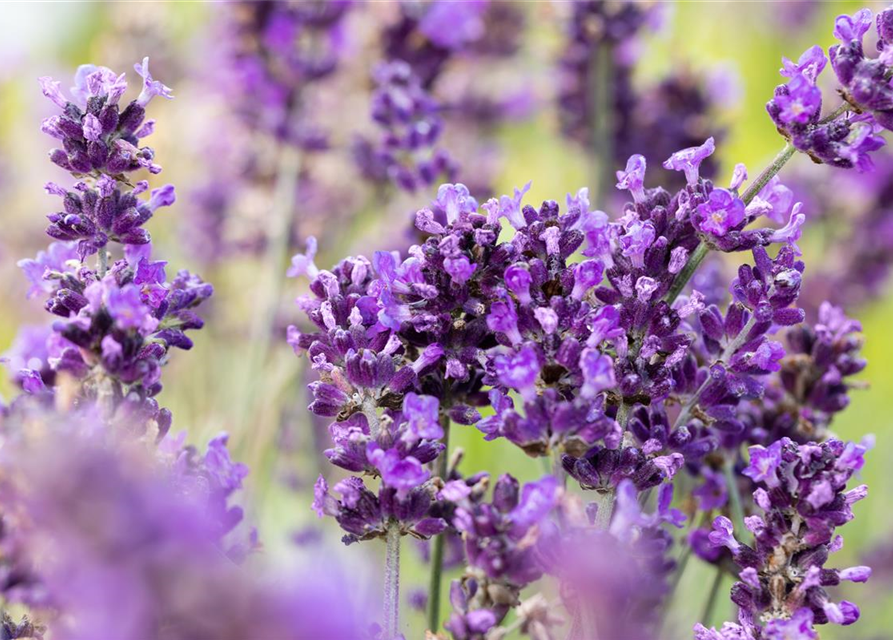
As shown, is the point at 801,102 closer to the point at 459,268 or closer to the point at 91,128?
the point at 459,268

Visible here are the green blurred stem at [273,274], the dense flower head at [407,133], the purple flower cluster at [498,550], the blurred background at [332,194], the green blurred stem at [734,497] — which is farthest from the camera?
the blurred background at [332,194]

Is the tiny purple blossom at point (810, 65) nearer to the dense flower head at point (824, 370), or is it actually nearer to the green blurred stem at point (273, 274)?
the dense flower head at point (824, 370)

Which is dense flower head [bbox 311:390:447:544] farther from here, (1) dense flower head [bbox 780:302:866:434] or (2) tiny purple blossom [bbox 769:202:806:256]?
(1) dense flower head [bbox 780:302:866:434]

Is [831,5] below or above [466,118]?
above

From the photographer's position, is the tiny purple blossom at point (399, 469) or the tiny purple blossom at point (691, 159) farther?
the tiny purple blossom at point (691, 159)

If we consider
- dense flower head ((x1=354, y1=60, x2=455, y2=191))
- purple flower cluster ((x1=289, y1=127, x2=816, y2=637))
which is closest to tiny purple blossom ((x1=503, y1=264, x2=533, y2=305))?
purple flower cluster ((x1=289, y1=127, x2=816, y2=637))

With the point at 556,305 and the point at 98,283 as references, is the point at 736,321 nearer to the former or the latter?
the point at 556,305

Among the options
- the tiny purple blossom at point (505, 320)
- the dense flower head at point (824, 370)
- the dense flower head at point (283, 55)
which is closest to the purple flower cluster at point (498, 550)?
the tiny purple blossom at point (505, 320)

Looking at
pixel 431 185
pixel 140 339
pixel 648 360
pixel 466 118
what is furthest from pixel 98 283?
pixel 466 118
